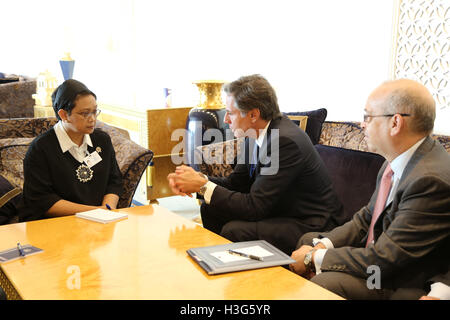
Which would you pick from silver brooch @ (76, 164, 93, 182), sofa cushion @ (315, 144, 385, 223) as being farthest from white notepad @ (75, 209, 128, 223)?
sofa cushion @ (315, 144, 385, 223)

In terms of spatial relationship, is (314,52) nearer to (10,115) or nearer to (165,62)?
(165,62)

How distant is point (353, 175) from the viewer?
2582 millimetres

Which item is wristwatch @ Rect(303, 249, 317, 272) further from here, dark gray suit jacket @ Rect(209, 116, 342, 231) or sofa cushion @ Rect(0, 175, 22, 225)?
sofa cushion @ Rect(0, 175, 22, 225)

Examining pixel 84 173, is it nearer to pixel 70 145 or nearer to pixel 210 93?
pixel 70 145

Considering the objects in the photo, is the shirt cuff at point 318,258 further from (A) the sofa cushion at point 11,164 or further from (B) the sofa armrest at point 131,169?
(A) the sofa cushion at point 11,164

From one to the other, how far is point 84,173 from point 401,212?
1.62 meters

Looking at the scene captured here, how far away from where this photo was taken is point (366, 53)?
341 cm

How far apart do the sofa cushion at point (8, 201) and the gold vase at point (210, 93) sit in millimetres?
1908

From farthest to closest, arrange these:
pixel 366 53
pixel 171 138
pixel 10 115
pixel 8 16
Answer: pixel 8 16 → pixel 10 115 → pixel 171 138 → pixel 366 53

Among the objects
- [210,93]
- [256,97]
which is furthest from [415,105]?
[210,93]

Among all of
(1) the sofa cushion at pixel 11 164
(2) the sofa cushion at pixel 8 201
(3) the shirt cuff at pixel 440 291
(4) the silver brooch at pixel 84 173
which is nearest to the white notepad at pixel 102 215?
(4) the silver brooch at pixel 84 173

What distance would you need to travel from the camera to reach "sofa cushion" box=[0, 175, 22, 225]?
2605 mm

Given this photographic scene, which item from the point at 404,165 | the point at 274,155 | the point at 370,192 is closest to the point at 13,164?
the point at 274,155

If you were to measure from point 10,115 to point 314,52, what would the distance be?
3342 mm
